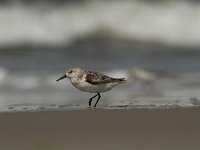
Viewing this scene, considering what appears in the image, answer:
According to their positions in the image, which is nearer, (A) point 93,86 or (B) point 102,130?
(B) point 102,130

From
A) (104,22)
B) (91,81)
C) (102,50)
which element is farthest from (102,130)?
(104,22)

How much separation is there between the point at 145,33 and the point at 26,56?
4.13 m

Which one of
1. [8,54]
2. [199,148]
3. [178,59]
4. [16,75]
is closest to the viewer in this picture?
[199,148]

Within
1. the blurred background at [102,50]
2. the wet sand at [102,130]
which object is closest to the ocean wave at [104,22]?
the blurred background at [102,50]

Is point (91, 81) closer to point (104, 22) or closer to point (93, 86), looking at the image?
point (93, 86)

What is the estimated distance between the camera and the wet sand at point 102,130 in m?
4.96

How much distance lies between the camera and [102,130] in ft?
18.4

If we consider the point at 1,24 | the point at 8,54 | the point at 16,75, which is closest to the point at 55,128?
the point at 16,75

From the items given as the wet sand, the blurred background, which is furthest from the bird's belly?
the wet sand

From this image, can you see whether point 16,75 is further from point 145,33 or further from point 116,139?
point 145,33

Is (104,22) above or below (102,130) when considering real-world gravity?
above

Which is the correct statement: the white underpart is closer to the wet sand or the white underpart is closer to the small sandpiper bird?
the small sandpiper bird

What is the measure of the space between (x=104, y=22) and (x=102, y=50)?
2.09 meters

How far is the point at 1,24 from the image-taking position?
52.3ft
